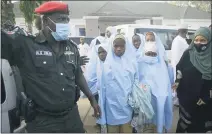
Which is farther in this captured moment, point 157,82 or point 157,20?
point 157,20

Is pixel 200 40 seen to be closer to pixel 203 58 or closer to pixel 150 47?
pixel 203 58

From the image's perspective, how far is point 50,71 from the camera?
8.51ft

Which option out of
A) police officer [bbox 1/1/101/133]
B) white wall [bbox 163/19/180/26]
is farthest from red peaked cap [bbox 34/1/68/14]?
white wall [bbox 163/19/180/26]

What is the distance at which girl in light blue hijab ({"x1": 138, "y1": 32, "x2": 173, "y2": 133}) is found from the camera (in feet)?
14.6

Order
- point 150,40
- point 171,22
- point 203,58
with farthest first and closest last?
1. point 171,22
2. point 150,40
3. point 203,58

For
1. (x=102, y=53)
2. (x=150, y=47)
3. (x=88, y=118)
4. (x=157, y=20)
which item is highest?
(x=150, y=47)

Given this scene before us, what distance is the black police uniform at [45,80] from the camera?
257cm

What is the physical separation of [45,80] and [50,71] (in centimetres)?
8

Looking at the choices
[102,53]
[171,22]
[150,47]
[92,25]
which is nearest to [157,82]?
[150,47]

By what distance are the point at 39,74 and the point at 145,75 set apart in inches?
87.7

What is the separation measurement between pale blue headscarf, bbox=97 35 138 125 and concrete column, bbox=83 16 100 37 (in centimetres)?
2194

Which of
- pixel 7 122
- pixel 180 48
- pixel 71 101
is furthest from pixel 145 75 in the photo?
pixel 180 48

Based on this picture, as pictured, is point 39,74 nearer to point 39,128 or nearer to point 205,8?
point 39,128

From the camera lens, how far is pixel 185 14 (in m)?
31.4
